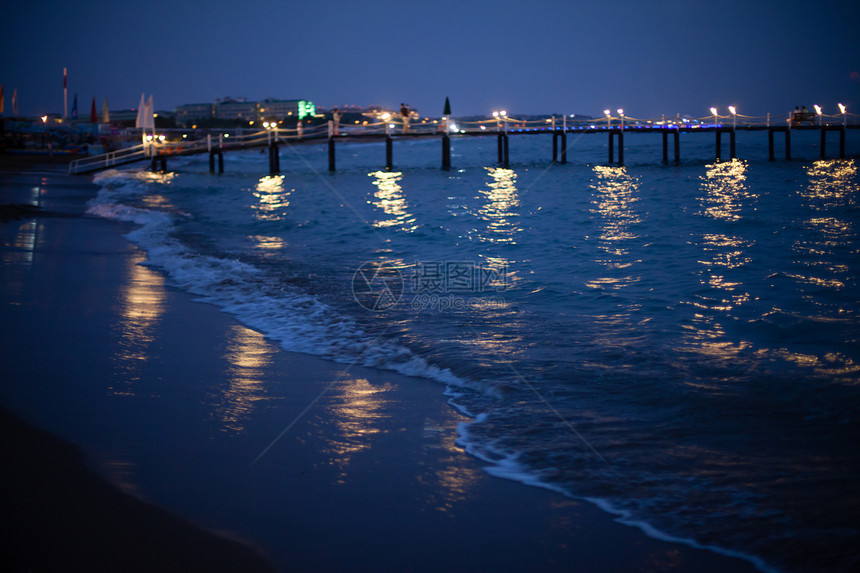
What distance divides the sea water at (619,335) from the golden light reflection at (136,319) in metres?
0.56

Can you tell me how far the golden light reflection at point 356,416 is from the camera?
374 centimetres

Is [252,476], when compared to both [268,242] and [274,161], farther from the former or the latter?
[274,161]

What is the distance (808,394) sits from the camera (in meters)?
4.70

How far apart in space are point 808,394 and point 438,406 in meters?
2.74

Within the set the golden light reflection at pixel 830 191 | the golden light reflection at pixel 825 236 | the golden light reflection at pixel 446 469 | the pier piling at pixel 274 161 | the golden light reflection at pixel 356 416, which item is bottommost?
the golden light reflection at pixel 446 469

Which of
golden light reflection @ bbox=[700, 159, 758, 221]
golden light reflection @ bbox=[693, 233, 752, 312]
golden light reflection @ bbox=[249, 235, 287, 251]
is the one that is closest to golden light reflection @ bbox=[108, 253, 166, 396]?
golden light reflection @ bbox=[249, 235, 287, 251]

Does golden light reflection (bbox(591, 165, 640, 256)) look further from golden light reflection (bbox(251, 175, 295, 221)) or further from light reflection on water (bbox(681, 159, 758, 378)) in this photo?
golden light reflection (bbox(251, 175, 295, 221))

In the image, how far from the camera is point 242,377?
503 cm

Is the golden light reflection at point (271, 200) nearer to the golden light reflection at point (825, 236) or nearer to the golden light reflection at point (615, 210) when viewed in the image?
the golden light reflection at point (615, 210)

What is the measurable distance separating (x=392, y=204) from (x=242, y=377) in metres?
17.5

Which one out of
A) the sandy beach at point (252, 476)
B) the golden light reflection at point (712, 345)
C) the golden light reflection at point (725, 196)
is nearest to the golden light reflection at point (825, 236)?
the golden light reflection at point (725, 196)

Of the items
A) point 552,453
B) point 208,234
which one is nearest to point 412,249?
point 208,234

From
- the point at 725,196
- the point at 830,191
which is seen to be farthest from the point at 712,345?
the point at 830,191

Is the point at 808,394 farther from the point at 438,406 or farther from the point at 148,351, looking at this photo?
the point at 148,351
